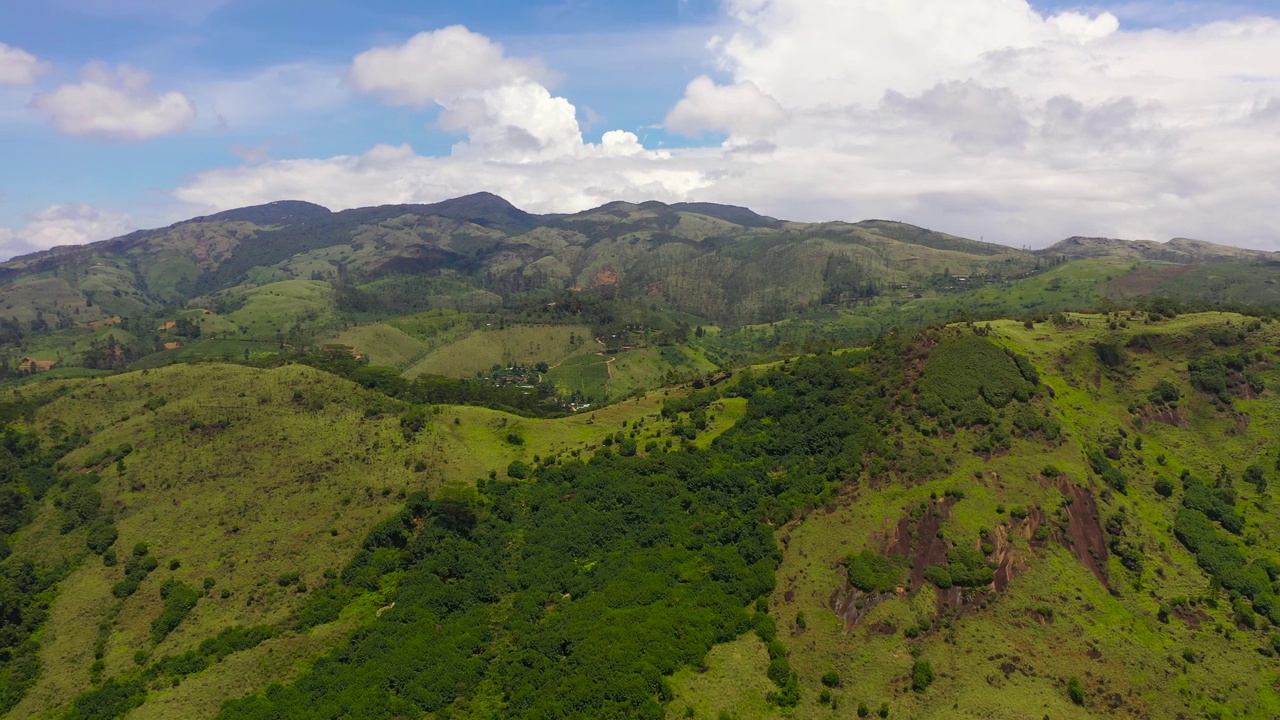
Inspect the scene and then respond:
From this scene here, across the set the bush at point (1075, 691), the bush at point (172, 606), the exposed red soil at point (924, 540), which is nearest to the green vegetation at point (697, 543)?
the bush at point (172, 606)

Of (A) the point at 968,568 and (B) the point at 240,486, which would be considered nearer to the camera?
(A) the point at 968,568

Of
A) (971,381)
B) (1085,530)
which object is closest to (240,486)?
(971,381)

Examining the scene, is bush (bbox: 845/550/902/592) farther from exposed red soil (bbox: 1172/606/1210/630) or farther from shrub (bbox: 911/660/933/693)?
exposed red soil (bbox: 1172/606/1210/630)

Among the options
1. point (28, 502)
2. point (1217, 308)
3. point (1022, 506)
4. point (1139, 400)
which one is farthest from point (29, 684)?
point (1217, 308)

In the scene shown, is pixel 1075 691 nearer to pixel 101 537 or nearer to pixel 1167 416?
pixel 1167 416

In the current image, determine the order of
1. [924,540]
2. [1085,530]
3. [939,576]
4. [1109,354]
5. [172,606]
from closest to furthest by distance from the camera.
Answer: [939,576], [924,540], [1085,530], [172,606], [1109,354]

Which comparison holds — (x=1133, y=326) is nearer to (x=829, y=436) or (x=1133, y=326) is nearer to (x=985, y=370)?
(x=985, y=370)

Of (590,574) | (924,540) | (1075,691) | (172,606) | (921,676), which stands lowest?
(172,606)

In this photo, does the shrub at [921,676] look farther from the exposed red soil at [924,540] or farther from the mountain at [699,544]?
the exposed red soil at [924,540]
